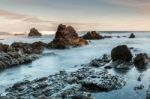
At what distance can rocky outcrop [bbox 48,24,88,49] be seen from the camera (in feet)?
396

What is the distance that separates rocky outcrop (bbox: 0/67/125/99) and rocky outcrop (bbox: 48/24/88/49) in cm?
7095

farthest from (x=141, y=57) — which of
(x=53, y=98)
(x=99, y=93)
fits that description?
(x=53, y=98)

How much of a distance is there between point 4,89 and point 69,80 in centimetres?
883

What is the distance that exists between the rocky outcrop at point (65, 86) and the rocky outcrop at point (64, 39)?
71.0m

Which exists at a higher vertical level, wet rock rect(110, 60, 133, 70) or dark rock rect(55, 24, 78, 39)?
dark rock rect(55, 24, 78, 39)

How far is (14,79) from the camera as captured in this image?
5197 cm

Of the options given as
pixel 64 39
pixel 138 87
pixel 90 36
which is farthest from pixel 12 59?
pixel 90 36

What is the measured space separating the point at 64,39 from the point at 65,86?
269ft

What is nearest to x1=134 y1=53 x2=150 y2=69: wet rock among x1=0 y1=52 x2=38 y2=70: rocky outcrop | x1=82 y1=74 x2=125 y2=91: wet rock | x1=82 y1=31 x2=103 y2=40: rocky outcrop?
x1=82 y1=74 x2=125 y2=91: wet rock

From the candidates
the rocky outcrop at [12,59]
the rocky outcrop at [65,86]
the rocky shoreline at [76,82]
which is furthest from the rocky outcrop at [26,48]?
the rocky outcrop at [65,86]

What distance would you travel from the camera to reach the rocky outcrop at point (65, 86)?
37.9 m

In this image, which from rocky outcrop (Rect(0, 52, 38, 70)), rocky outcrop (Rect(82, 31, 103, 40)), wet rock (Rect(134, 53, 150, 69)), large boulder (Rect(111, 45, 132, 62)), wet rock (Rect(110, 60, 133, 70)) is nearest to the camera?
wet rock (Rect(110, 60, 133, 70))

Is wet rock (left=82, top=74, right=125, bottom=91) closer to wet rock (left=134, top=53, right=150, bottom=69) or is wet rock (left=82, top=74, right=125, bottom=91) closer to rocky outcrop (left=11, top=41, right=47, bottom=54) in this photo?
wet rock (left=134, top=53, right=150, bottom=69)

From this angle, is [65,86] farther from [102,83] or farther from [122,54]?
[122,54]
